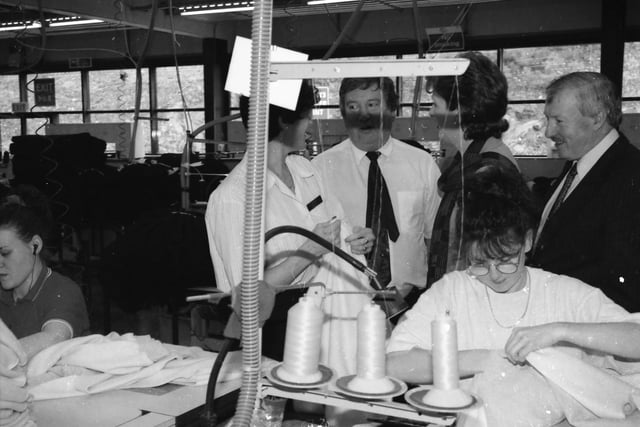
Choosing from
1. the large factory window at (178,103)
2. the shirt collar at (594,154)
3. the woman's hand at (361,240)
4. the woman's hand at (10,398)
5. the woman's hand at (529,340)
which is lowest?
the woman's hand at (10,398)

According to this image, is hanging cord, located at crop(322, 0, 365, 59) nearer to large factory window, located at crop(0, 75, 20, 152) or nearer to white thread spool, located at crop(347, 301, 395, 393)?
white thread spool, located at crop(347, 301, 395, 393)

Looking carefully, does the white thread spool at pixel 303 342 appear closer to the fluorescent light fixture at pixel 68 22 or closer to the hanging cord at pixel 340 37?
the hanging cord at pixel 340 37

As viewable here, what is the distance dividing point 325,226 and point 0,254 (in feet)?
2.64

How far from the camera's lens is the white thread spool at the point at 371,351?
80cm

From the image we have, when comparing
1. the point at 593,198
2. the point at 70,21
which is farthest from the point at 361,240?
the point at 70,21

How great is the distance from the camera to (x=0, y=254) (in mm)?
1582

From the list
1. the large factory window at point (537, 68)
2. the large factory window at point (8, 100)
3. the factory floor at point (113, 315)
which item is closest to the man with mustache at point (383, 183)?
the large factory window at point (537, 68)

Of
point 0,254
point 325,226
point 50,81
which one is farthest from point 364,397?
point 50,81

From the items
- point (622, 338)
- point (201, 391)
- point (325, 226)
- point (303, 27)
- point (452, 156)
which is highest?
point (303, 27)

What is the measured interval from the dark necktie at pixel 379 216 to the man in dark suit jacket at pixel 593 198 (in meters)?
0.29

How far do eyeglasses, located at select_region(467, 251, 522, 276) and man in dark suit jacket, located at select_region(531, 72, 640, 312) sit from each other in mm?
236

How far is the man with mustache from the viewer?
1376 mm

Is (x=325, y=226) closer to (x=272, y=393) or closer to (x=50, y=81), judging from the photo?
(x=272, y=393)

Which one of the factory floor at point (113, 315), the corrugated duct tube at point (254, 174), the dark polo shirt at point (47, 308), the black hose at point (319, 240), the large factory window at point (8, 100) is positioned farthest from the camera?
the large factory window at point (8, 100)
